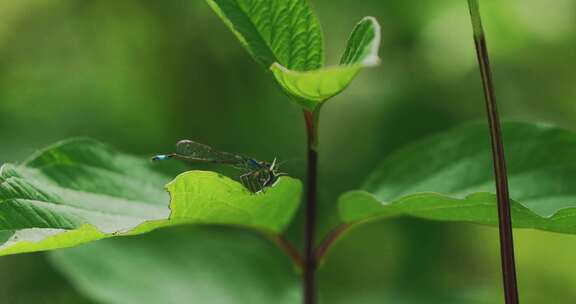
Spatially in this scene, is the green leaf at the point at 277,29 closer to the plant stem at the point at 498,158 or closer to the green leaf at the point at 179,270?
the plant stem at the point at 498,158

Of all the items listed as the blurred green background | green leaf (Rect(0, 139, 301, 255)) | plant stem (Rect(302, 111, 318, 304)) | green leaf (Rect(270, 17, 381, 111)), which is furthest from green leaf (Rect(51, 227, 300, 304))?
green leaf (Rect(270, 17, 381, 111))

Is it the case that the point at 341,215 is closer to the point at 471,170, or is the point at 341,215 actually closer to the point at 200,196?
the point at 471,170

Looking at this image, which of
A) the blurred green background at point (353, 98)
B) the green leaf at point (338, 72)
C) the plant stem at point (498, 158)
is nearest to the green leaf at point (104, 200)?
the green leaf at point (338, 72)

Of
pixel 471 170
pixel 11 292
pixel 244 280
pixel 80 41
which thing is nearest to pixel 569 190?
pixel 471 170

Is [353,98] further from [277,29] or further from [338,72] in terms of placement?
[338,72]

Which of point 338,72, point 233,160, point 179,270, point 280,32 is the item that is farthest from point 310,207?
point 179,270

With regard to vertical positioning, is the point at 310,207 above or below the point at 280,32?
below

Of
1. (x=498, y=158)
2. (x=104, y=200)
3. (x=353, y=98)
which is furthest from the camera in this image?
(x=353, y=98)
